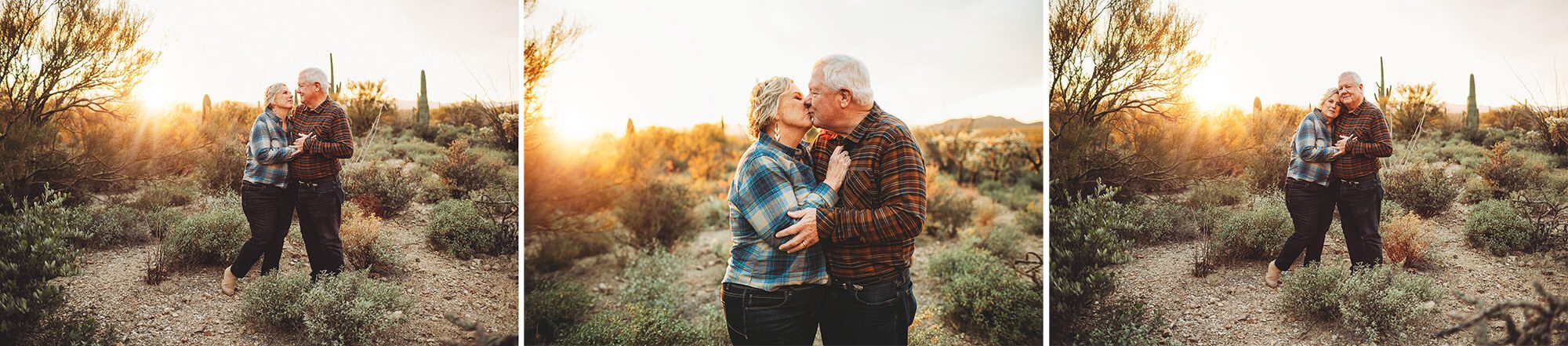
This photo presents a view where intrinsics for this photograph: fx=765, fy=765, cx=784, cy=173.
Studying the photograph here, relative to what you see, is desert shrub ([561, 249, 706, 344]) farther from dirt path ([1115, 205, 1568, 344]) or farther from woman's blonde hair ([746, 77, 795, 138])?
dirt path ([1115, 205, 1568, 344])

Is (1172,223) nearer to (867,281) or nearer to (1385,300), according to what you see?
(1385,300)

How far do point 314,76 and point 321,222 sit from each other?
0.69 m

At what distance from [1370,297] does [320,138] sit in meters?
4.93

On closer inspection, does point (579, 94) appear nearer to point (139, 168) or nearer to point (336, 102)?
point (336, 102)

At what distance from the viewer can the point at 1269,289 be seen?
3.74 m

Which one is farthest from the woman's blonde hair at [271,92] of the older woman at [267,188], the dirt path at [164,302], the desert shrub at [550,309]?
the desert shrub at [550,309]

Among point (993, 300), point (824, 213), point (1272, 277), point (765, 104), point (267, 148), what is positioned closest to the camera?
point (824, 213)

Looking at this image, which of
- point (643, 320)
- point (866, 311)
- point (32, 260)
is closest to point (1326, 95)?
point (866, 311)

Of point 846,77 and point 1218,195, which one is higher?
point 846,77

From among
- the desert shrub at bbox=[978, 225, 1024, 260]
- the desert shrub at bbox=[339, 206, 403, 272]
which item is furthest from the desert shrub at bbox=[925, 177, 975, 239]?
the desert shrub at bbox=[339, 206, 403, 272]

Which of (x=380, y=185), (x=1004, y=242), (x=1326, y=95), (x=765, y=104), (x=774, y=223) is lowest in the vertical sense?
(x=1004, y=242)

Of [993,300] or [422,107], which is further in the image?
[993,300]

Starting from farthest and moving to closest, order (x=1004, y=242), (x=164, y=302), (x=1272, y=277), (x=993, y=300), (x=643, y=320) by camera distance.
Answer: (x=1004, y=242)
(x=993, y=300)
(x=643, y=320)
(x=1272, y=277)
(x=164, y=302)

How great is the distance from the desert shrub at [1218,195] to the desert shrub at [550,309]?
352 centimetres
